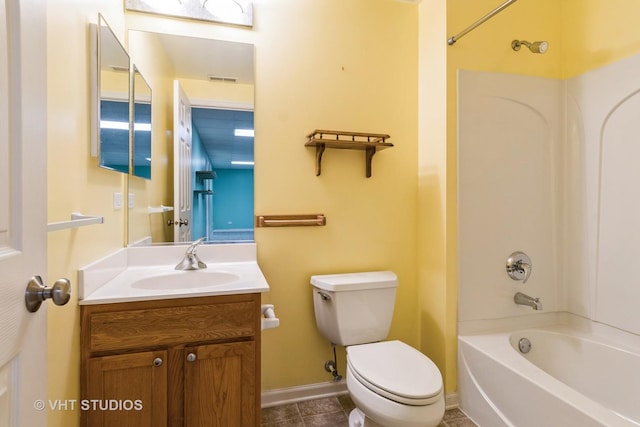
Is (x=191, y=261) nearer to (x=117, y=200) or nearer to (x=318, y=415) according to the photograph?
(x=117, y=200)

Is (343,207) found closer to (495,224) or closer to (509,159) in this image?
(495,224)

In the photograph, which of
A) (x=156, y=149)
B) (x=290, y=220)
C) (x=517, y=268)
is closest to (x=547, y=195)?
(x=517, y=268)

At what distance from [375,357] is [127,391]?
103 cm

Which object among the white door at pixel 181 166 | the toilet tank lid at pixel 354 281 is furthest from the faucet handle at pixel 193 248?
the toilet tank lid at pixel 354 281

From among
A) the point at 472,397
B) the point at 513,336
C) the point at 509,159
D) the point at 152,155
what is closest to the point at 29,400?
the point at 152,155

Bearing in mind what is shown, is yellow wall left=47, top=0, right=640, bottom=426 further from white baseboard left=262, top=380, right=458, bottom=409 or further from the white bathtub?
the white bathtub

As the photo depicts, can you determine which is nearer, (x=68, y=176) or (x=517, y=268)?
(x=68, y=176)

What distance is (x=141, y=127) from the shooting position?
1.71m

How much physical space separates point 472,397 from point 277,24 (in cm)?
232

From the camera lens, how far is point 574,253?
6.51 ft

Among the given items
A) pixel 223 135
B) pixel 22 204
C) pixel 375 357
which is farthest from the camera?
pixel 223 135

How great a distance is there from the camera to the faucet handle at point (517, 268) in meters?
1.93

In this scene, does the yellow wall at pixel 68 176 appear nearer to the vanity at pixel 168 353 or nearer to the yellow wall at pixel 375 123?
the vanity at pixel 168 353

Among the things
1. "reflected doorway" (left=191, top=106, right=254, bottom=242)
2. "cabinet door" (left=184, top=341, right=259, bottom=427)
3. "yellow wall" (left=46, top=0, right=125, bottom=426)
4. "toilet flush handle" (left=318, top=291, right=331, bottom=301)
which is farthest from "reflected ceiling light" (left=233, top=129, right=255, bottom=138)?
"cabinet door" (left=184, top=341, right=259, bottom=427)
